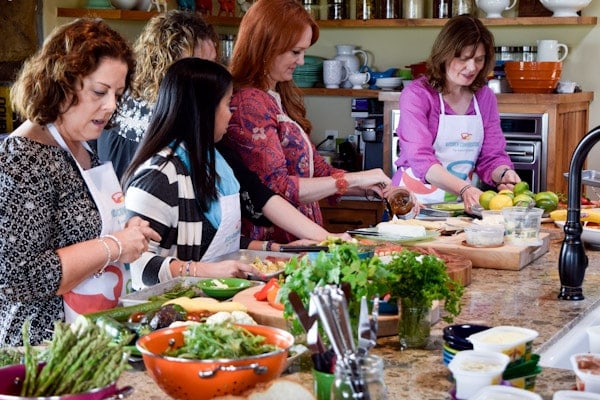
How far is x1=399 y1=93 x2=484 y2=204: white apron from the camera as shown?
4480 millimetres

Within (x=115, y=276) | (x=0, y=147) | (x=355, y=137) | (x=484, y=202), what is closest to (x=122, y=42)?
(x=0, y=147)

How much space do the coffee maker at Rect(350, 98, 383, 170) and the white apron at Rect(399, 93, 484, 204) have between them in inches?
69.8

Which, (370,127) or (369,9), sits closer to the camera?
(370,127)

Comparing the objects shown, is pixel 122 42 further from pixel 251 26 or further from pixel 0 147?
pixel 251 26

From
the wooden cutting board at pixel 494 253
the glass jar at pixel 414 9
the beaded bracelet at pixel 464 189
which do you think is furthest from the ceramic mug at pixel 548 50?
the wooden cutting board at pixel 494 253

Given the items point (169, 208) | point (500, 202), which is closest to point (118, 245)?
point (169, 208)

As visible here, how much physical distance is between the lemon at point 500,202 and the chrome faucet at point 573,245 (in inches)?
42.3

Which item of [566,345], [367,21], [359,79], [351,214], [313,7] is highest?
[313,7]

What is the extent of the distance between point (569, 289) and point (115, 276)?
1214 mm

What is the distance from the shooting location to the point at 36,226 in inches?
92.4

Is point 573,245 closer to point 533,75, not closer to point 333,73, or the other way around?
point 533,75

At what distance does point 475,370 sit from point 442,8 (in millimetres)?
4932

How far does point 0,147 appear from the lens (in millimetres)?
2385

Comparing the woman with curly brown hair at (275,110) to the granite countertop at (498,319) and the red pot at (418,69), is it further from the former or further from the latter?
the red pot at (418,69)
